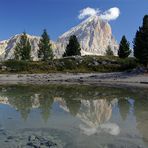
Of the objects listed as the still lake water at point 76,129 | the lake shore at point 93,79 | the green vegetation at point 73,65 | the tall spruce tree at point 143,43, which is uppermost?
the tall spruce tree at point 143,43

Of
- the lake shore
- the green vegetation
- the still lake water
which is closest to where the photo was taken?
the still lake water

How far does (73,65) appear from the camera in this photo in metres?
98.9

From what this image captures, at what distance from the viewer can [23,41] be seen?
124 meters

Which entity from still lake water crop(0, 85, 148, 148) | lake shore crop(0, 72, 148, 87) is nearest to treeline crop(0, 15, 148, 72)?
lake shore crop(0, 72, 148, 87)

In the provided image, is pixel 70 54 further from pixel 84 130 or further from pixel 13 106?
pixel 84 130

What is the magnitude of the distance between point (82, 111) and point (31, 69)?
76293mm

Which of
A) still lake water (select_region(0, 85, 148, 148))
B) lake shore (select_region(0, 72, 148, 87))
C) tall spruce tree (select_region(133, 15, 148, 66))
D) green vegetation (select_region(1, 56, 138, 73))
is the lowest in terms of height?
still lake water (select_region(0, 85, 148, 148))

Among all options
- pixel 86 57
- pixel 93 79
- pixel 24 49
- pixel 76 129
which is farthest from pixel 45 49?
pixel 76 129

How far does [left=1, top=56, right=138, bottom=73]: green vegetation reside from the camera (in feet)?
316

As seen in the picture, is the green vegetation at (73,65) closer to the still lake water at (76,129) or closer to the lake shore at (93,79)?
the lake shore at (93,79)

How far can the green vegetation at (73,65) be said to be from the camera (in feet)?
316

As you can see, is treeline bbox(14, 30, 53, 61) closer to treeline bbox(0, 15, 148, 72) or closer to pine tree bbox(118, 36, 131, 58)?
treeline bbox(0, 15, 148, 72)

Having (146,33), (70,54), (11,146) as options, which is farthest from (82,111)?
(70,54)

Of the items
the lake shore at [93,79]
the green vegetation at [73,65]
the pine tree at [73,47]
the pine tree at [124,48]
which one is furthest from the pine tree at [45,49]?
the lake shore at [93,79]
